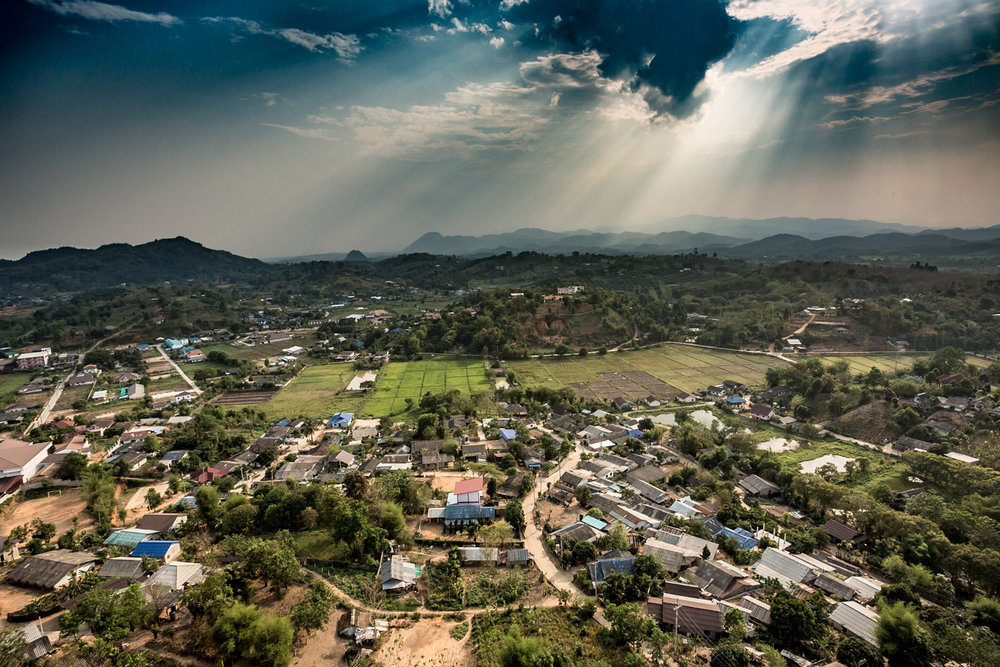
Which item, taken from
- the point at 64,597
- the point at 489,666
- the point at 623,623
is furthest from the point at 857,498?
the point at 64,597

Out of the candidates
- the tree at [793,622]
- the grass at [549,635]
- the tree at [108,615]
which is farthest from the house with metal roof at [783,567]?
the tree at [108,615]

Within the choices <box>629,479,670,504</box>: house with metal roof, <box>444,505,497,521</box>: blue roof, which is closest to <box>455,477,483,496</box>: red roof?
<box>444,505,497,521</box>: blue roof

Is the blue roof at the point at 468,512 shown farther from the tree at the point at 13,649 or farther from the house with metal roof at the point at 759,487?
the house with metal roof at the point at 759,487

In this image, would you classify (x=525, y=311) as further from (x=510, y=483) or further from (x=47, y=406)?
(x=47, y=406)

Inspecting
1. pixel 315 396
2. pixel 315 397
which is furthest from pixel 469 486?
pixel 315 396

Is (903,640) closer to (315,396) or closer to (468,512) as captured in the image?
(468,512)
